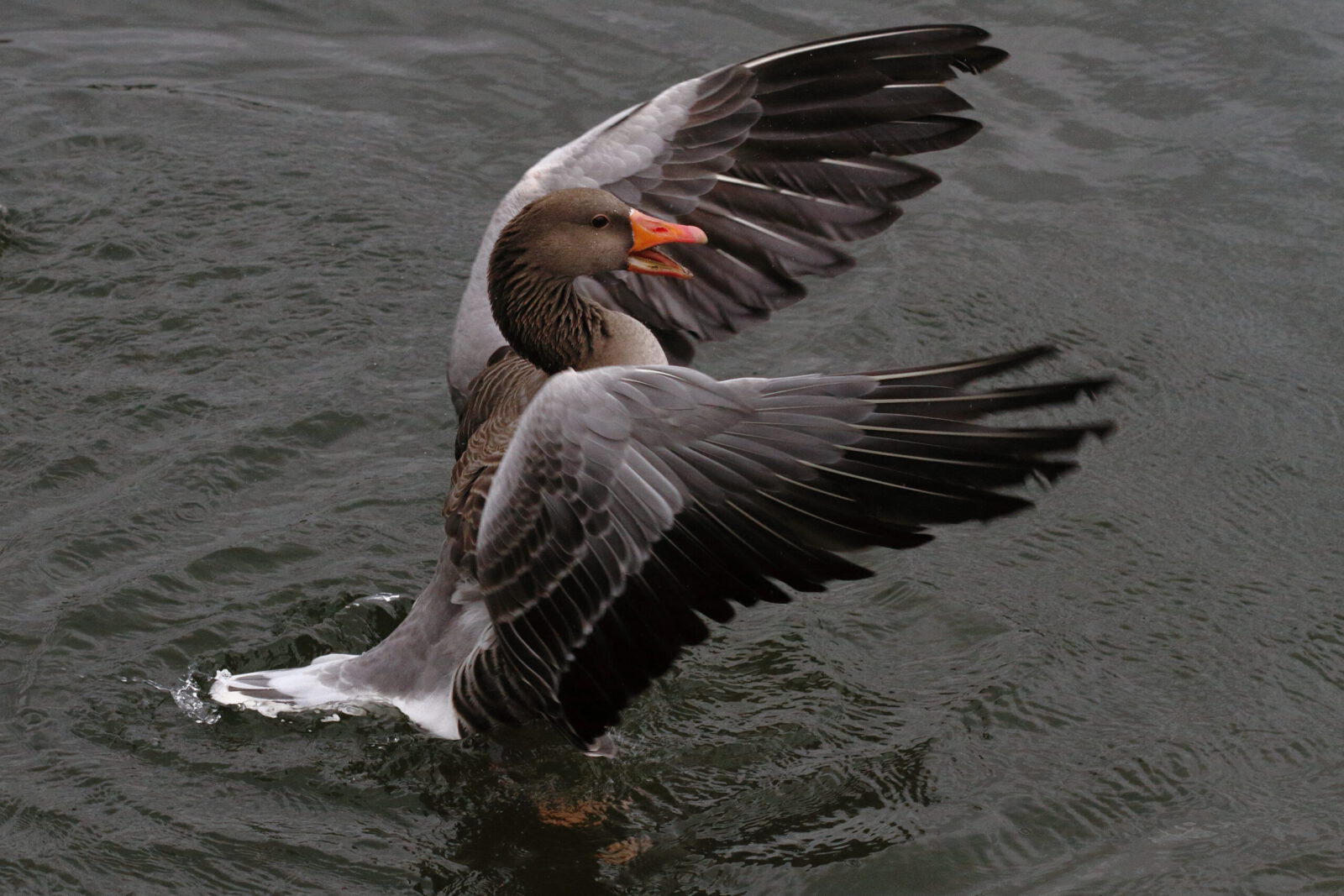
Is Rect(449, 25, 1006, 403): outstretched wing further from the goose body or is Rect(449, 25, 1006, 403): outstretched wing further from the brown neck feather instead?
the brown neck feather

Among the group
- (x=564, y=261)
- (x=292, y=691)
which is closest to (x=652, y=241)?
(x=564, y=261)

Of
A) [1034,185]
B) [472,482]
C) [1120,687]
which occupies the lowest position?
[1120,687]

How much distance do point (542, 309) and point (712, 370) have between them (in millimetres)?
2011

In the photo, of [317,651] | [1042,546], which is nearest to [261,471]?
[317,651]

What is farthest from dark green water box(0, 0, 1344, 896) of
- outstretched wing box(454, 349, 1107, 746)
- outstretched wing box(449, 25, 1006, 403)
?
outstretched wing box(449, 25, 1006, 403)

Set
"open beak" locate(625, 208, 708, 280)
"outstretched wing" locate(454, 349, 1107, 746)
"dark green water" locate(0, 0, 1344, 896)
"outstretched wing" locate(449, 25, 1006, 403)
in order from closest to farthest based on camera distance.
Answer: "outstretched wing" locate(454, 349, 1107, 746)
"dark green water" locate(0, 0, 1344, 896)
"open beak" locate(625, 208, 708, 280)
"outstretched wing" locate(449, 25, 1006, 403)

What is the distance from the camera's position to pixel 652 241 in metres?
5.30

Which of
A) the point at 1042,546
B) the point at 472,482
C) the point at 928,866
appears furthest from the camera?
the point at 1042,546

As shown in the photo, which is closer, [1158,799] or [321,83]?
[1158,799]

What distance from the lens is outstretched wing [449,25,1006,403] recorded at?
578 centimetres

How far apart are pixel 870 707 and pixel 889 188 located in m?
1.97

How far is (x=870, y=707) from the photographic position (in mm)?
5309

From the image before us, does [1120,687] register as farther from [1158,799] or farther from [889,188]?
[889,188]

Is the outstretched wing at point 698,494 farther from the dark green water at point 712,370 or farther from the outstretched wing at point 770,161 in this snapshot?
the outstretched wing at point 770,161
